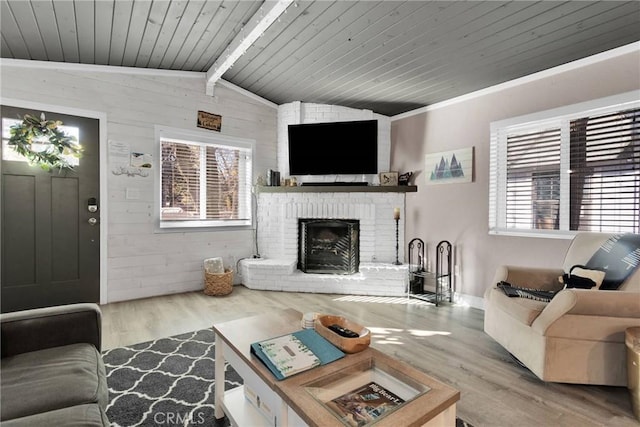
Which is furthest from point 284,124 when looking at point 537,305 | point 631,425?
point 631,425

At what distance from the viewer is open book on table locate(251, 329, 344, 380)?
1256 millimetres

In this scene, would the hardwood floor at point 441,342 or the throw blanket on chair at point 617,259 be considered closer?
the hardwood floor at point 441,342

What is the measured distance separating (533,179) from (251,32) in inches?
120

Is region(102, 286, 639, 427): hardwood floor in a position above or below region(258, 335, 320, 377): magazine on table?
below

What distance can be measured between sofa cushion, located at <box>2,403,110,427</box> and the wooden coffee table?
20.8 inches

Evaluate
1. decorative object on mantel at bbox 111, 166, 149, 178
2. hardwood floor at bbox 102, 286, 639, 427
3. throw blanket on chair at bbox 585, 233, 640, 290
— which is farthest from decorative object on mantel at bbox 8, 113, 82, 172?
throw blanket on chair at bbox 585, 233, 640, 290

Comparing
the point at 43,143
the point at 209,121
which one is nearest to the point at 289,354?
the point at 43,143

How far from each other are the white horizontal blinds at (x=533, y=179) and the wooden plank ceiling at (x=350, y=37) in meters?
0.68

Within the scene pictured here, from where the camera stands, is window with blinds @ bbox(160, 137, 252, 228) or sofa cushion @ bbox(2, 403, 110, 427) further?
window with blinds @ bbox(160, 137, 252, 228)

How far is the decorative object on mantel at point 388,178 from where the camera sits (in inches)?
167

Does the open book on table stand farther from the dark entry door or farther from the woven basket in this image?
the dark entry door

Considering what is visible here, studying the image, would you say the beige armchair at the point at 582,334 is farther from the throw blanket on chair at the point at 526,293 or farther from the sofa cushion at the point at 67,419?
the sofa cushion at the point at 67,419

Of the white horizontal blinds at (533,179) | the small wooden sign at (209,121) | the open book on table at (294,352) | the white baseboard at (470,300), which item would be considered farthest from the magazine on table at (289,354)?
the small wooden sign at (209,121)

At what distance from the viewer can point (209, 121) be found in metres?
4.12
